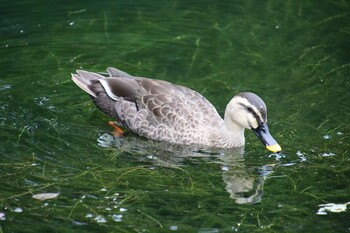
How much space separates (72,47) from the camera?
42.5 ft

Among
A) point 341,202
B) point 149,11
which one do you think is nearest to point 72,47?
point 149,11

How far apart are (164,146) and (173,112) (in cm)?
45

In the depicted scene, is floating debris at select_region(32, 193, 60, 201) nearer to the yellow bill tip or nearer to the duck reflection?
the duck reflection

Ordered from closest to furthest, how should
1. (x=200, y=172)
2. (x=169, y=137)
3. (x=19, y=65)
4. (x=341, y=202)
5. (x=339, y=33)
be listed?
1. (x=341, y=202)
2. (x=200, y=172)
3. (x=169, y=137)
4. (x=19, y=65)
5. (x=339, y=33)

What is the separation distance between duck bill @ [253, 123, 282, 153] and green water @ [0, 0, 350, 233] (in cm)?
16

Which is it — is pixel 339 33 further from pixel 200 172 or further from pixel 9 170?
pixel 9 170

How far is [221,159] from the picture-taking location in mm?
10055

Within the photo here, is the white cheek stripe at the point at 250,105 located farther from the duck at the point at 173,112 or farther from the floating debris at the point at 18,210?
the floating debris at the point at 18,210

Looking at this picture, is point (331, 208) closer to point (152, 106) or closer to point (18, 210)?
point (152, 106)

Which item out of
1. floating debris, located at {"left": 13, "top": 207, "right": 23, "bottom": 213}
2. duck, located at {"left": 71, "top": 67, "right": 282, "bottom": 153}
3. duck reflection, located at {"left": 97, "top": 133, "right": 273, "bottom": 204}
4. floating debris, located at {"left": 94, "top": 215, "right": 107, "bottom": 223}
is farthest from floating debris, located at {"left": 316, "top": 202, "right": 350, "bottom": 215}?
floating debris, located at {"left": 13, "top": 207, "right": 23, "bottom": 213}

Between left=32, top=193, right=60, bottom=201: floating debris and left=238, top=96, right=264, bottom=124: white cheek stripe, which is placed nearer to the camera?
left=32, top=193, right=60, bottom=201: floating debris

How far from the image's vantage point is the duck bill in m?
9.79

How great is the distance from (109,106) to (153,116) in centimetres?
69

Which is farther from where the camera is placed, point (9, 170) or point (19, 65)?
point (19, 65)
